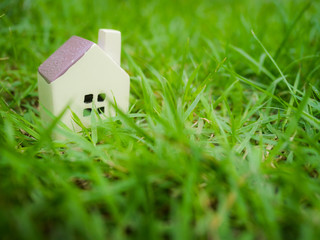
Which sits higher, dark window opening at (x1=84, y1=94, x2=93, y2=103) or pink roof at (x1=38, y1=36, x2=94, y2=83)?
pink roof at (x1=38, y1=36, x2=94, y2=83)

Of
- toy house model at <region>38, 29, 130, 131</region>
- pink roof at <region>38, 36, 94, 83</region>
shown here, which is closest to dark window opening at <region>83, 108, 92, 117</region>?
toy house model at <region>38, 29, 130, 131</region>

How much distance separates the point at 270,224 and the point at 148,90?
2.13 feet

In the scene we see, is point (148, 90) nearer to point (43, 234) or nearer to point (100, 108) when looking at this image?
point (100, 108)

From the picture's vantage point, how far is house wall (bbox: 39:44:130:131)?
85cm

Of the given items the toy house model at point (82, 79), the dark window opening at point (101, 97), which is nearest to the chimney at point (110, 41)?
the toy house model at point (82, 79)

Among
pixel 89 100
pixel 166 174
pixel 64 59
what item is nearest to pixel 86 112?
pixel 89 100

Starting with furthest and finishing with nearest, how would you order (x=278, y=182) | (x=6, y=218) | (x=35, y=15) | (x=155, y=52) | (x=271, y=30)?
1. (x=271, y=30)
2. (x=35, y=15)
3. (x=155, y=52)
4. (x=278, y=182)
5. (x=6, y=218)

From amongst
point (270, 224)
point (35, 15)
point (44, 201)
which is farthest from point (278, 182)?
point (35, 15)

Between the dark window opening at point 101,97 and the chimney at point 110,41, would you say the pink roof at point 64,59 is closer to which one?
the chimney at point 110,41

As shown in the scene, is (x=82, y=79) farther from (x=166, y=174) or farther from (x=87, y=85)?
(x=166, y=174)

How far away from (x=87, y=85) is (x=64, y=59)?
0.11 m

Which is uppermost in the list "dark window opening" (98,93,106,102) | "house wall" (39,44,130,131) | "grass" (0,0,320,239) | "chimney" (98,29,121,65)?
"chimney" (98,29,121,65)

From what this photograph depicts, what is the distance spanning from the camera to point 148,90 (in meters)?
1.04

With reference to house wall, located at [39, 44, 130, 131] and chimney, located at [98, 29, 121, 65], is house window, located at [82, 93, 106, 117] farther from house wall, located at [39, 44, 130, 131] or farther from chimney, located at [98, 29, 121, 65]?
chimney, located at [98, 29, 121, 65]
